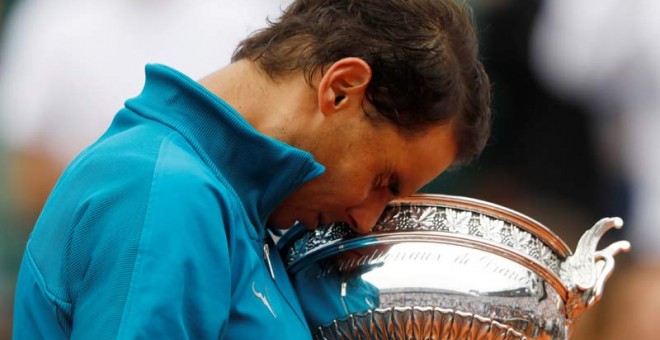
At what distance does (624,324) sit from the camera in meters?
3.24

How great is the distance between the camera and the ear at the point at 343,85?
139cm

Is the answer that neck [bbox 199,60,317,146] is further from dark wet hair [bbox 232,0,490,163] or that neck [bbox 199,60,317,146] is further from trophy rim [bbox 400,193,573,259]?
trophy rim [bbox 400,193,573,259]

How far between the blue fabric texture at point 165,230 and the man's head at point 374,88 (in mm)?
73

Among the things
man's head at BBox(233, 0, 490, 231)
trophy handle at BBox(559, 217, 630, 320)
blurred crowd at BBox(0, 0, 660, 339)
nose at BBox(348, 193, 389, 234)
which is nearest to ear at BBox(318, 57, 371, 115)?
man's head at BBox(233, 0, 490, 231)

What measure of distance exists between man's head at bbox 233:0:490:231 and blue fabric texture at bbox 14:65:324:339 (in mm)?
73

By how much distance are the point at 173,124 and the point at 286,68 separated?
0.17 m

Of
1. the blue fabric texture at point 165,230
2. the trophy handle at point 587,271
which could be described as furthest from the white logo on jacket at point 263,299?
the trophy handle at point 587,271

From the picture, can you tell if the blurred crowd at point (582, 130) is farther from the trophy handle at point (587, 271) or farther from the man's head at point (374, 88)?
the man's head at point (374, 88)

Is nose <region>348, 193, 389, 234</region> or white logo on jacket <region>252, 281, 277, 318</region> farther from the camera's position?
nose <region>348, 193, 389, 234</region>

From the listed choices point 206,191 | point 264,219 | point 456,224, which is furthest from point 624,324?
point 206,191

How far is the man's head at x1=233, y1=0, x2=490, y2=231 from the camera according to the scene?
142 cm

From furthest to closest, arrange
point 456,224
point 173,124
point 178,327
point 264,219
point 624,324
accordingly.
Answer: point 624,324 < point 456,224 < point 264,219 < point 173,124 < point 178,327

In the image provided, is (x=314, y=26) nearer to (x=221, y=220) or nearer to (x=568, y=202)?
(x=221, y=220)

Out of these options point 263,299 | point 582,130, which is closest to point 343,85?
point 263,299
